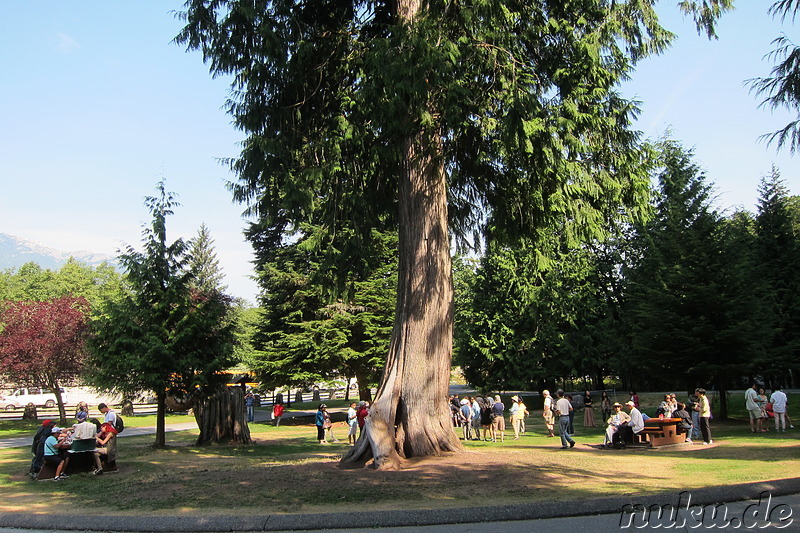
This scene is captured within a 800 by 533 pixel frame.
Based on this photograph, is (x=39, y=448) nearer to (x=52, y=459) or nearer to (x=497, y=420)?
(x=52, y=459)

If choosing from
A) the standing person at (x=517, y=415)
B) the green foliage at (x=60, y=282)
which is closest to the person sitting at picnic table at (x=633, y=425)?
the standing person at (x=517, y=415)

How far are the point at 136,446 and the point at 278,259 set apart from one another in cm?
1822

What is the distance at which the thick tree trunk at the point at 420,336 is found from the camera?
13141 millimetres

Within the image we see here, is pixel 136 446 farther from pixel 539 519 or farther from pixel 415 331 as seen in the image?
pixel 539 519

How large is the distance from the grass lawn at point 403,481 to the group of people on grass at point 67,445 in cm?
36

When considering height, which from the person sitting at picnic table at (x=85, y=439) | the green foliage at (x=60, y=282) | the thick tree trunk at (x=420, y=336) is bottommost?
the person sitting at picnic table at (x=85, y=439)

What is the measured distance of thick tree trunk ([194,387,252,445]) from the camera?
21578mm

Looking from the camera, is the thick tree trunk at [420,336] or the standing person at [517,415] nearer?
the thick tree trunk at [420,336]

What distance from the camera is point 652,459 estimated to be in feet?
44.7

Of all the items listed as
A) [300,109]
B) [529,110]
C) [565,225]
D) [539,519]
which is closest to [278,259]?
[300,109]

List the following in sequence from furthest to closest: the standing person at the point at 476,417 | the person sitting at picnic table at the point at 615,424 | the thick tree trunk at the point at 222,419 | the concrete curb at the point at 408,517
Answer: the standing person at the point at 476,417, the thick tree trunk at the point at 222,419, the person sitting at picnic table at the point at 615,424, the concrete curb at the point at 408,517

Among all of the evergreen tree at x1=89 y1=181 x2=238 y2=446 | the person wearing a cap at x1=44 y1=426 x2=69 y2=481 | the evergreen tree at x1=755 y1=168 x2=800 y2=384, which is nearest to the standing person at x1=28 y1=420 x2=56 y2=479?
the person wearing a cap at x1=44 y1=426 x2=69 y2=481

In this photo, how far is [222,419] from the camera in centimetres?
2178

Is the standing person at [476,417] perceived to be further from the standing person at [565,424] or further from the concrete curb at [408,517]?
the concrete curb at [408,517]
